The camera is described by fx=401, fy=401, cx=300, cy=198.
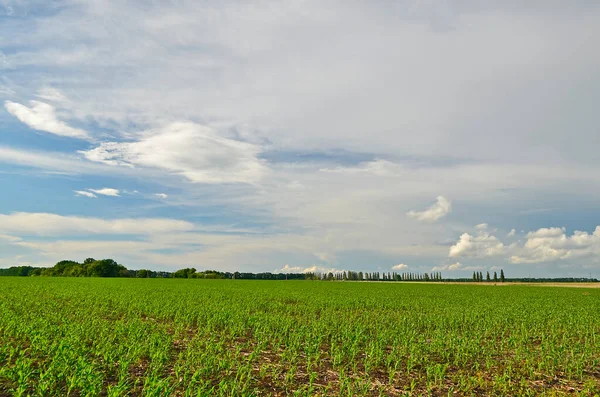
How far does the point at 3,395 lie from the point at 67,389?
1.49m

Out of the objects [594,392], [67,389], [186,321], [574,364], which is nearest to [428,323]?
[574,364]

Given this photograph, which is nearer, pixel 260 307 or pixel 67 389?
pixel 67 389

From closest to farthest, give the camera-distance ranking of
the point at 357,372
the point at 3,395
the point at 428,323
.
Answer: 1. the point at 3,395
2. the point at 357,372
3. the point at 428,323

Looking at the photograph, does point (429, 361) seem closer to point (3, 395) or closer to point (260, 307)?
point (3, 395)

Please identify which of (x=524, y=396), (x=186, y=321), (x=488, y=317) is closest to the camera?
(x=524, y=396)

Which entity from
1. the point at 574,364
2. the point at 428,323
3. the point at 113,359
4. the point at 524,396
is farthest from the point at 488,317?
the point at 113,359

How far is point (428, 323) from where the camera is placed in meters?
23.9

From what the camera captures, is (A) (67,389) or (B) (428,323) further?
(B) (428,323)

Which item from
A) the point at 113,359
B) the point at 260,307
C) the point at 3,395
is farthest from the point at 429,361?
the point at 260,307

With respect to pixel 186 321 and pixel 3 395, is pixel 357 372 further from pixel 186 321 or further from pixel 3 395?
pixel 186 321

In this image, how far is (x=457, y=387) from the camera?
40.7ft

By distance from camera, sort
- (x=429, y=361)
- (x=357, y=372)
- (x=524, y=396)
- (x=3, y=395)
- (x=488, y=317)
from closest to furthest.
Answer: (x=3, y=395), (x=524, y=396), (x=357, y=372), (x=429, y=361), (x=488, y=317)

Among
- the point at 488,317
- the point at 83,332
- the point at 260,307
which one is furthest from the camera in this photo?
the point at 260,307

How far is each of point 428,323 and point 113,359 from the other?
689 inches
